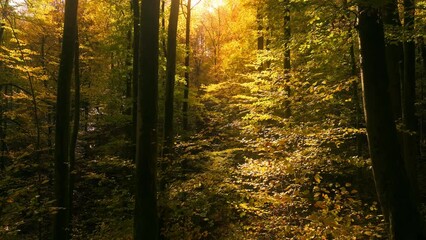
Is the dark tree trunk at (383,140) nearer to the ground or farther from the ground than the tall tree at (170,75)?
nearer to the ground

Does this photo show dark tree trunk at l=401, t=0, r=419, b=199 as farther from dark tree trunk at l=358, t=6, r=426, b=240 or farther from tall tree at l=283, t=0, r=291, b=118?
dark tree trunk at l=358, t=6, r=426, b=240

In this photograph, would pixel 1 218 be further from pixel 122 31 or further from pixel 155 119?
pixel 122 31

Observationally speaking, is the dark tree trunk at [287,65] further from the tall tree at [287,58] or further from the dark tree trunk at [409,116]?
the dark tree trunk at [409,116]

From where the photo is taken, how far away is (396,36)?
23.0 ft

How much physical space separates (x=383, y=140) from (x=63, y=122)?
6510 millimetres

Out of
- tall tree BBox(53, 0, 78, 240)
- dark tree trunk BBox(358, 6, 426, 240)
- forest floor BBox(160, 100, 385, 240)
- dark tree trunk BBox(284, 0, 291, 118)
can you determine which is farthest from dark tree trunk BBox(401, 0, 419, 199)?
tall tree BBox(53, 0, 78, 240)

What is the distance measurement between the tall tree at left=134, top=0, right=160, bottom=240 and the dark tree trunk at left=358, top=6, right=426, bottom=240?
3185mm

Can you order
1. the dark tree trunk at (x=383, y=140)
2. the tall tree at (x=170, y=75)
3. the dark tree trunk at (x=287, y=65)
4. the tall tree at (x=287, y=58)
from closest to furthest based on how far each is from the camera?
the dark tree trunk at (x=383, y=140) → the tall tree at (x=287, y=58) → the dark tree trunk at (x=287, y=65) → the tall tree at (x=170, y=75)

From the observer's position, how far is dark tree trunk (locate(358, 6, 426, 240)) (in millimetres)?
4977

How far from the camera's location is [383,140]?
5.05 m

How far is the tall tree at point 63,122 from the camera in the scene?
24.9ft

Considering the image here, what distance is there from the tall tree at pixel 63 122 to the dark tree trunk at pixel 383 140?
610 centimetres

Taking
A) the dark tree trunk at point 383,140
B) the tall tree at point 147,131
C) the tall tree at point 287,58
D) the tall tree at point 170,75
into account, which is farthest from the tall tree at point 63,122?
the dark tree trunk at point 383,140

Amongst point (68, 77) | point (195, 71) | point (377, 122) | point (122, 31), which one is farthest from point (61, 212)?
point (195, 71)
